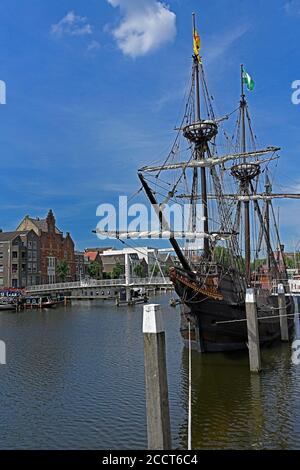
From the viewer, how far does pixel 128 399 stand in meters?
17.8

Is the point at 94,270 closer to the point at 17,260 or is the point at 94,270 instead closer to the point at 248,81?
the point at 17,260

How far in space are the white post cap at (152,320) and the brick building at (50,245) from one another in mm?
90001

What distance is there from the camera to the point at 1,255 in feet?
297

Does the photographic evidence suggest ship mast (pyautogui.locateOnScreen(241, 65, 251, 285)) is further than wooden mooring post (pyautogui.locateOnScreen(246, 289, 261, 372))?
Yes

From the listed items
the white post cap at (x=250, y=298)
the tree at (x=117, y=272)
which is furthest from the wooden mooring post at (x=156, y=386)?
the tree at (x=117, y=272)

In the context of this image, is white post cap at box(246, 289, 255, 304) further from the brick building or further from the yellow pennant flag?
the brick building

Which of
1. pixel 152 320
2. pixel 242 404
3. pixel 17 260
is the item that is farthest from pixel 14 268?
pixel 152 320

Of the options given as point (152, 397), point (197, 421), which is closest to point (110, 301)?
point (197, 421)

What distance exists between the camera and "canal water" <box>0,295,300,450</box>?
13859 millimetres

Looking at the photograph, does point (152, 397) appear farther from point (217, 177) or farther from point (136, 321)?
point (136, 321)

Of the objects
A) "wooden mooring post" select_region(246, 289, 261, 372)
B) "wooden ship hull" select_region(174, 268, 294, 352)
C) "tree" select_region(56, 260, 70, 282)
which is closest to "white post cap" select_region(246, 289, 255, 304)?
"wooden mooring post" select_region(246, 289, 261, 372)

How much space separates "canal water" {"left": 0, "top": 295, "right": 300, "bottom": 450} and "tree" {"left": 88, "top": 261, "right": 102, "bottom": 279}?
8600cm

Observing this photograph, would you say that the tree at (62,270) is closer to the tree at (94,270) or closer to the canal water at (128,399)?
the tree at (94,270)
